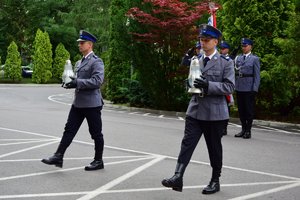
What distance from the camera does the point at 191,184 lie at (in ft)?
21.1

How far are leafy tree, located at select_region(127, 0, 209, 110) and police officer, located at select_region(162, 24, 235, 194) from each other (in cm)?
1022

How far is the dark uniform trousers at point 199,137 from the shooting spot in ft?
18.7

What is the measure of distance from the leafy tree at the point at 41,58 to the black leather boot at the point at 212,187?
38657 millimetres

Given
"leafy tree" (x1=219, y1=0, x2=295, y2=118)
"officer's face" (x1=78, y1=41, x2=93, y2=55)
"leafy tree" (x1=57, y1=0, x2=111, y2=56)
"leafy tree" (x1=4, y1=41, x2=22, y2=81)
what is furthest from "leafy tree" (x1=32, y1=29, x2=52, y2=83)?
"officer's face" (x1=78, y1=41, x2=93, y2=55)

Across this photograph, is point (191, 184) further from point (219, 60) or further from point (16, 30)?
point (16, 30)

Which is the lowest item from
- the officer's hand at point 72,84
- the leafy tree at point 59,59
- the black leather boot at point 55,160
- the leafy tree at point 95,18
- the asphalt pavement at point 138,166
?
the asphalt pavement at point 138,166

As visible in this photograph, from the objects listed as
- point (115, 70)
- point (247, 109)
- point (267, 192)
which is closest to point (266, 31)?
point (247, 109)

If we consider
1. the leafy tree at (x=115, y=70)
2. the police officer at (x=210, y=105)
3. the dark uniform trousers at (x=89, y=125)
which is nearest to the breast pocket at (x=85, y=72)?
the dark uniform trousers at (x=89, y=125)

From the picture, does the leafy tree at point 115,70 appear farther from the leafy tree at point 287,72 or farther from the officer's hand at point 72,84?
the officer's hand at point 72,84

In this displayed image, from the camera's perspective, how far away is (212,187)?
594cm

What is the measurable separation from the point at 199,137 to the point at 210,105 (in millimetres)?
384

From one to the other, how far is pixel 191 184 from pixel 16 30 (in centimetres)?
4739

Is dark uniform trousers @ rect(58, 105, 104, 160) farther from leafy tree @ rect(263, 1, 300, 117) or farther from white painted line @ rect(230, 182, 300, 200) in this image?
leafy tree @ rect(263, 1, 300, 117)

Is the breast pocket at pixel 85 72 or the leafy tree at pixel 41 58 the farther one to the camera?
the leafy tree at pixel 41 58
